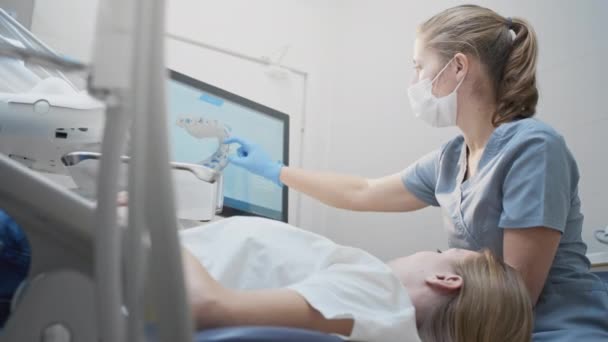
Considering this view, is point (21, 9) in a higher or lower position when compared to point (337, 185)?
higher

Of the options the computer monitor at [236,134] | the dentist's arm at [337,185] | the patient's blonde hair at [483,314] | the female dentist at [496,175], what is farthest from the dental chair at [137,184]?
the dentist's arm at [337,185]

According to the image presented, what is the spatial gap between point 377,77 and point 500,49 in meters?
1.01

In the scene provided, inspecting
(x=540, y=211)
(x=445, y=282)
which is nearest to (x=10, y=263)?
(x=445, y=282)

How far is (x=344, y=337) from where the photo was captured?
616mm

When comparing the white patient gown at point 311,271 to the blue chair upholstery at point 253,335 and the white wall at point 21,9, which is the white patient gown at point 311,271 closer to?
the blue chair upholstery at point 253,335

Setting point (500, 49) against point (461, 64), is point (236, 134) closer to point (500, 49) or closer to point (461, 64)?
point (461, 64)

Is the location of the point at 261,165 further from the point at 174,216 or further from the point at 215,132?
the point at 174,216

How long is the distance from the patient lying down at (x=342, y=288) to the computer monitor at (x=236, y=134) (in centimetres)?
70

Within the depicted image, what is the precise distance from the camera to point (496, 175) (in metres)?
1.12

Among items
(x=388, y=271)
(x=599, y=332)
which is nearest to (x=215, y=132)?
(x=388, y=271)

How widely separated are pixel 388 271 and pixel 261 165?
0.93m

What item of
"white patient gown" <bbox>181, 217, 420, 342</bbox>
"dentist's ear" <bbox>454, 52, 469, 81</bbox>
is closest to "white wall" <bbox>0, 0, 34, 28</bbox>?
"white patient gown" <bbox>181, 217, 420, 342</bbox>

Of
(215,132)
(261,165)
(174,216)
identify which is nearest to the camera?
(174,216)

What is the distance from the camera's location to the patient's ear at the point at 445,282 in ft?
2.69
